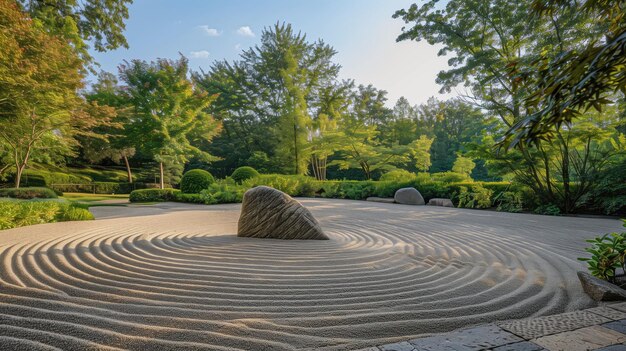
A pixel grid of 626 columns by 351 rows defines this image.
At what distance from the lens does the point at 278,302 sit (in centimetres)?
197

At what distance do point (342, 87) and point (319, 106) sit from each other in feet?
7.97

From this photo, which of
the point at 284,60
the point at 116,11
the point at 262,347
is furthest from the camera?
the point at 284,60

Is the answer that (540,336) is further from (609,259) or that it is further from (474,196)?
(474,196)

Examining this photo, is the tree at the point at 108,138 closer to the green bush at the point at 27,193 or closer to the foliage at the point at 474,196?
the green bush at the point at 27,193

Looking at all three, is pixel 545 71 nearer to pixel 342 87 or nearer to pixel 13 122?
pixel 13 122

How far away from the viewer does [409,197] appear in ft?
36.1

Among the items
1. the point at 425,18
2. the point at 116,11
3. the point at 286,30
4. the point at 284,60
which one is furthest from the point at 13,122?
the point at 286,30

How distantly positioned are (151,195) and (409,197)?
36.1ft

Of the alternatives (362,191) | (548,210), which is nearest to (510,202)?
(548,210)

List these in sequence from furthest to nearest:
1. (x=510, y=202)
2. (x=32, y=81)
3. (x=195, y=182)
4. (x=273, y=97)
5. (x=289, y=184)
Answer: (x=273, y=97)
(x=289, y=184)
(x=195, y=182)
(x=510, y=202)
(x=32, y=81)

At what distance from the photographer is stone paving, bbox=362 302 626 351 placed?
1.39 m

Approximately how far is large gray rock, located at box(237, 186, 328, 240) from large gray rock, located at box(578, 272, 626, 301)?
2857mm

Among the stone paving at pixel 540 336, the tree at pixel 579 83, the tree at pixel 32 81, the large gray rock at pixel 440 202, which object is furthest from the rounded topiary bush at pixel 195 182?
the tree at pixel 579 83

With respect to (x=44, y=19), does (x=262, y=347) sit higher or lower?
lower
